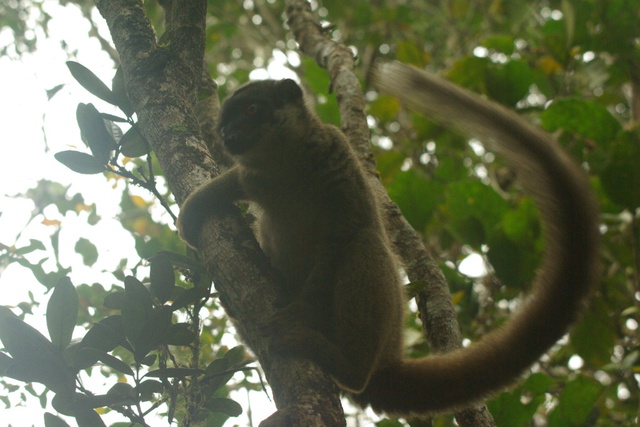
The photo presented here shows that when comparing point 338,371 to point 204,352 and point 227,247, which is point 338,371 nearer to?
point 227,247

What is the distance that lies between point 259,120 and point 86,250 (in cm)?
177

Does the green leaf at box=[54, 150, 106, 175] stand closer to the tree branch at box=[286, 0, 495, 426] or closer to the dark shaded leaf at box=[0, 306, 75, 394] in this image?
the dark shaded leaf at box=[0, 306, 75, 394]

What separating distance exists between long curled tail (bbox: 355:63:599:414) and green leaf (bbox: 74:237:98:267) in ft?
9.33

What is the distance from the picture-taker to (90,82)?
10.4ft

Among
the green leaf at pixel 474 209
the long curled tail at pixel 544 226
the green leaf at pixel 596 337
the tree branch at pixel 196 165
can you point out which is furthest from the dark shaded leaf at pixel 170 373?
the green leaf at pixel 596 337

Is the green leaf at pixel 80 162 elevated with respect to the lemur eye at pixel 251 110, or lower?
elevated

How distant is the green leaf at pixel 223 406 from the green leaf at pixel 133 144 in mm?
1499

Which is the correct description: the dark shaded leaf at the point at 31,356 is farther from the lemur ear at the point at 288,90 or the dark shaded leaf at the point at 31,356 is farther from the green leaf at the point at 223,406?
the lemur ear at the point at 288,90

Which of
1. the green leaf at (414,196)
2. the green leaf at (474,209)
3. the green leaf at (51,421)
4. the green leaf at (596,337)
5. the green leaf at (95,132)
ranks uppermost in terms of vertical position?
the green leaf at (95,132)

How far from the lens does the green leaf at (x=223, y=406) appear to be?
2.89m

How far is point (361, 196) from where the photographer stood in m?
3.65

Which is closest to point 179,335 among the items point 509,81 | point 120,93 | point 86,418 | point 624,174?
point 86,418

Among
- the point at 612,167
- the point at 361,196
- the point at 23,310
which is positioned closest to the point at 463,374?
the point at 361,196

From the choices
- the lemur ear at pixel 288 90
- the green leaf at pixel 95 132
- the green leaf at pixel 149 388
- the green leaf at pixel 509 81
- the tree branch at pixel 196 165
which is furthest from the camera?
the green leaf at pixel 509 81
